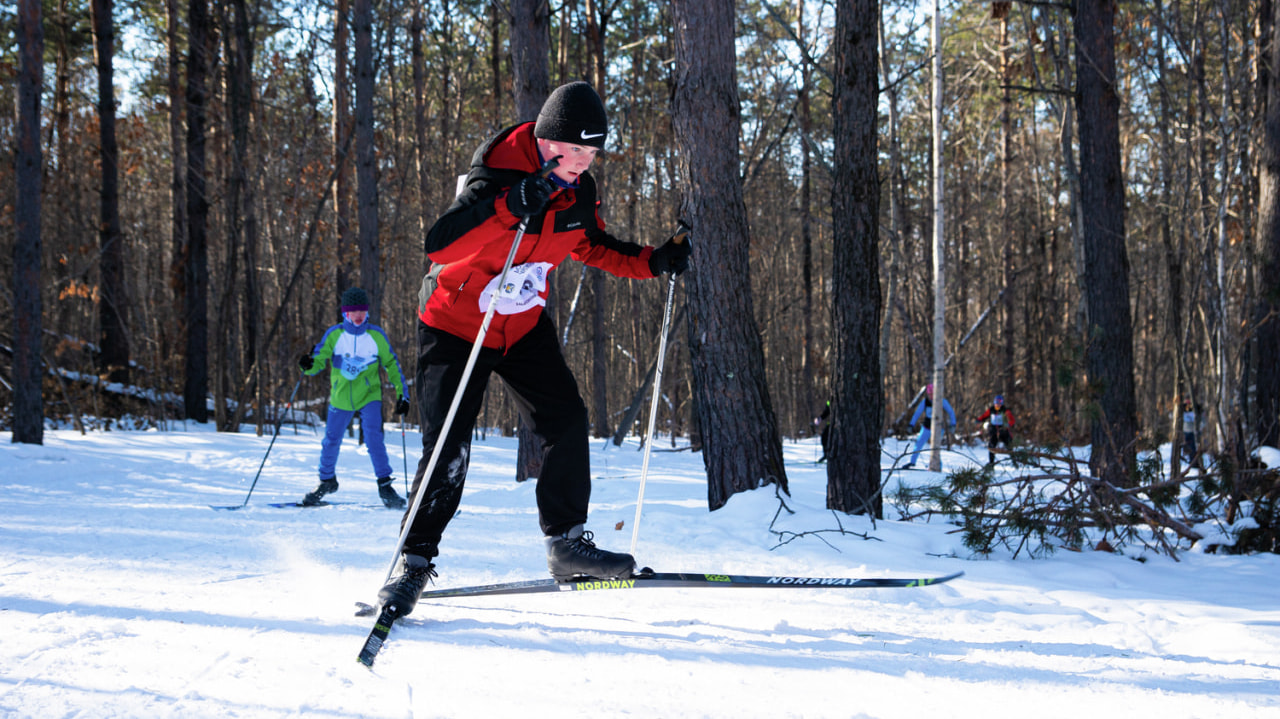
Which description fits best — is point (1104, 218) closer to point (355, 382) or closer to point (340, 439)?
point (355, 382)

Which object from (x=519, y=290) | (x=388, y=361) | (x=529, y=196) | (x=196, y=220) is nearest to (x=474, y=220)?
(x=529, y=196)

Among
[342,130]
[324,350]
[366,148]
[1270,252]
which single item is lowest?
[324,350]

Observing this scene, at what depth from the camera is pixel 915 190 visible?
26516 mm

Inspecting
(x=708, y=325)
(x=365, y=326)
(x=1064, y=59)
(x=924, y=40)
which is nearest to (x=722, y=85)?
(x=708, y=325)

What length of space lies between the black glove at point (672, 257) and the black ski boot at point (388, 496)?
4338 mm

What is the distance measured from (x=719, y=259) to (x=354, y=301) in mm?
3647

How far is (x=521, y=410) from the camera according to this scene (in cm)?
371

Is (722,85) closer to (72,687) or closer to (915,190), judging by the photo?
(72,687)

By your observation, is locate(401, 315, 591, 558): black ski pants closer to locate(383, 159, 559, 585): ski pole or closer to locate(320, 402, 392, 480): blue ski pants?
locate(383, 159, 559, 585): ski pole

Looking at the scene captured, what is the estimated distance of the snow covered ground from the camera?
240cm

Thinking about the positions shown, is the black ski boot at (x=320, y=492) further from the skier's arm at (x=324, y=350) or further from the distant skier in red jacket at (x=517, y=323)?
the distant skier in red jacket at (x=517, y=323)

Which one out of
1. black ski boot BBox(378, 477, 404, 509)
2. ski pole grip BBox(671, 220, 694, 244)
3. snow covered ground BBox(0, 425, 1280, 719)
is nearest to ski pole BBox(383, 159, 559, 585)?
snow covered ground BBox(0, 425, 1280, 719)

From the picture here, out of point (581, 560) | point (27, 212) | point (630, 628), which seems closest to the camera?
point (630, 628)

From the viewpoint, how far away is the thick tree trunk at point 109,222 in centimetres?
1548
